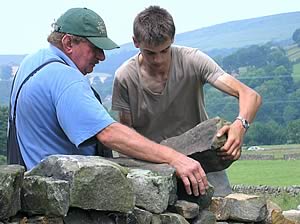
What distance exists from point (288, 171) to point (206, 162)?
3431 cm

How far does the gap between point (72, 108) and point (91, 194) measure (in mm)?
705

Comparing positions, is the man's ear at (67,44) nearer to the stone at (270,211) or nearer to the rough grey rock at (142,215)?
the rough grey rock at (142,215)

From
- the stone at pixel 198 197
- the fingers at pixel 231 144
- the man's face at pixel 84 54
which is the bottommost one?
the stone at pixel 198 197

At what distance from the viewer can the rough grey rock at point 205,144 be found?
18.1 ft

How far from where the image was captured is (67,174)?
431 cm

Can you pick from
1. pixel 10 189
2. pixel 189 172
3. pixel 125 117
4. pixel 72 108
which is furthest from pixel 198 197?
pixel 10 189

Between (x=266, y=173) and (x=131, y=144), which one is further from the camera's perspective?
(x=266, y=173)

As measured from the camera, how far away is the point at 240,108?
6.03 meters

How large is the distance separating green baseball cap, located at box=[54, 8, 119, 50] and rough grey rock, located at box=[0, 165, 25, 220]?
1486mm

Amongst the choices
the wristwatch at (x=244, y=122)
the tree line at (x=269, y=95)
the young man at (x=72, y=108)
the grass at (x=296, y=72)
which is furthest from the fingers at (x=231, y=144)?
the grass at (x=296, y=72)

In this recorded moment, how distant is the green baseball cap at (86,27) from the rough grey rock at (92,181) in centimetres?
111

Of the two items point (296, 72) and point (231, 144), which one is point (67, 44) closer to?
point (231, 144)

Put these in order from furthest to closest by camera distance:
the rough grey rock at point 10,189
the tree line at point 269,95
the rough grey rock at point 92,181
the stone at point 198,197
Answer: the tree line at point 269,95 < the stone at point 198,197 < the rough grey rock at point 92,181 < the rough grey rock at point 10,189

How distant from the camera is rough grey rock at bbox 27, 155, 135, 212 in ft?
14.1
